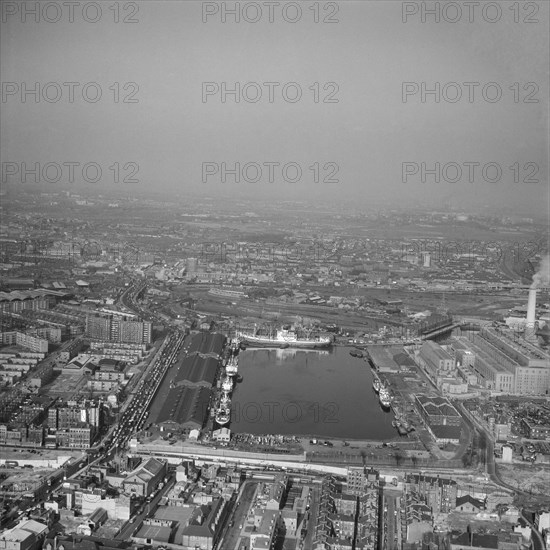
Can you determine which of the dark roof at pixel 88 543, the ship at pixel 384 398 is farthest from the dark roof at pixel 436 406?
the dark roof at pixel 88 543

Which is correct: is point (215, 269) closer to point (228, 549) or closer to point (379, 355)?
point (379, 355)

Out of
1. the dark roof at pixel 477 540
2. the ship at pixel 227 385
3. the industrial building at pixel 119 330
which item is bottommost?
the dark roof at pixel 477 540

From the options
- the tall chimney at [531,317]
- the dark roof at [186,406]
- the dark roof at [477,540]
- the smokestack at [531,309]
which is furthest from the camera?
the smokestack at [531,309]

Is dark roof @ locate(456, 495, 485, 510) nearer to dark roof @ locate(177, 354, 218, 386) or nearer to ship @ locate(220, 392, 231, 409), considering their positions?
ship @ locate(220, 392, 231, 409)

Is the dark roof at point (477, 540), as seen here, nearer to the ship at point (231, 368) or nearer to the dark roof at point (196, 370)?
the dark roof at point (196, 370)

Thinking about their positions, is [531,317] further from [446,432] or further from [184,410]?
[184,410]

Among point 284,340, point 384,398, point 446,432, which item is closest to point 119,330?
point 284,340

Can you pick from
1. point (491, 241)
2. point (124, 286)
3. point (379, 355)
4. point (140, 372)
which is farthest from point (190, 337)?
point (491, 241)

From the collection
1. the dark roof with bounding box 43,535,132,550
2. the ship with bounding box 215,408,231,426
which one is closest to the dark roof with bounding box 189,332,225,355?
the ship with bounding box 215,408,231,426
